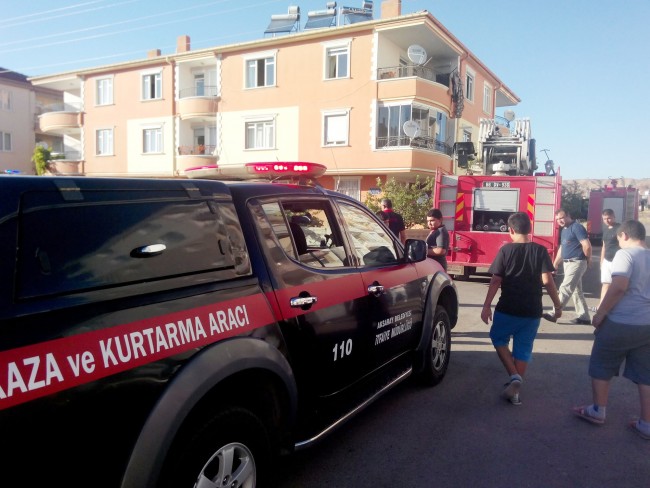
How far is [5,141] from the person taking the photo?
33188mm

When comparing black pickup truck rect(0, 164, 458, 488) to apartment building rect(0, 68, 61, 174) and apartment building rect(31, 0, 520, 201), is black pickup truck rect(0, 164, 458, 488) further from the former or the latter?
apartment building rect(0, 68, 61, 174)

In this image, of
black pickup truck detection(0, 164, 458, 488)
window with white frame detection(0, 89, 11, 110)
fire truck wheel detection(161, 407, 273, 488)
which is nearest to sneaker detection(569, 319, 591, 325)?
black pickup truck detection(0, 164, 458, 488)

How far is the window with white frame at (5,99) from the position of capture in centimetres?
3303

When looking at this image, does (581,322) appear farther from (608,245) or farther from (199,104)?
(199,104)

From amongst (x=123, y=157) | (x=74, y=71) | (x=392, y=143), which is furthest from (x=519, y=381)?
(x=74, y=71)

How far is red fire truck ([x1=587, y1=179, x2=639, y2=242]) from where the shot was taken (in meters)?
21.8

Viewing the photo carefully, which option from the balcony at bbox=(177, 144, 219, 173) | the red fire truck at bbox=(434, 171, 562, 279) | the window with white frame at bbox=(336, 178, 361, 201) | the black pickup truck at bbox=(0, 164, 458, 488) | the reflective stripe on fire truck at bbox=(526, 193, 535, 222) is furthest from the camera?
the balcony at bbox=(177, 144, 219, 173)

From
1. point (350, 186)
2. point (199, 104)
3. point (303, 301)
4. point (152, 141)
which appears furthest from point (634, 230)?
point (152, 141)

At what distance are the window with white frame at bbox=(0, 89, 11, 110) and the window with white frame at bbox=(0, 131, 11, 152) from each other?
5.48ft

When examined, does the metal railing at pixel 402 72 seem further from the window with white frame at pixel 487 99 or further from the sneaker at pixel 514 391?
the sneaker at pixel 514 391

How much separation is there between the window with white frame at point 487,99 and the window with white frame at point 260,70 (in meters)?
12.1

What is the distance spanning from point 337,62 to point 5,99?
78.6ft

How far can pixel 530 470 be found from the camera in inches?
132

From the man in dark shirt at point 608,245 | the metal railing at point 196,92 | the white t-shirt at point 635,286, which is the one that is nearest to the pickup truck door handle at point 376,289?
the white t-shirt at point 635,286
